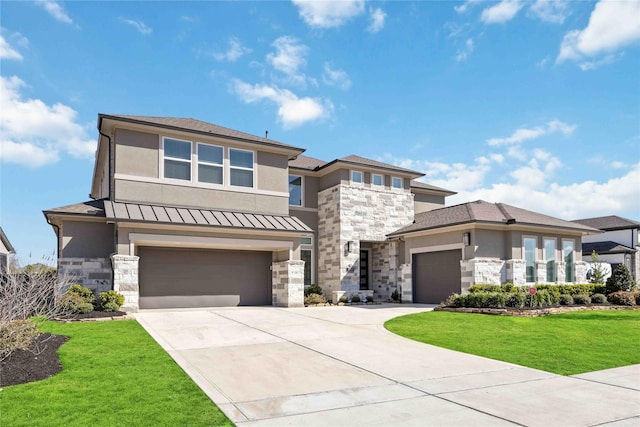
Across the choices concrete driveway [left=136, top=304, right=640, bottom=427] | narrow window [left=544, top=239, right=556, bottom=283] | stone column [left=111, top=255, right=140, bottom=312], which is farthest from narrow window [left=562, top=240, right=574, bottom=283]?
stone column [left=111, top=255, right=140, bottom=312]

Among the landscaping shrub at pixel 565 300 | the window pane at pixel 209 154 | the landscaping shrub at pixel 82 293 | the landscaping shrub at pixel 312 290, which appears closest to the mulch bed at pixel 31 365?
the landscaping shrub at pixel 82 293

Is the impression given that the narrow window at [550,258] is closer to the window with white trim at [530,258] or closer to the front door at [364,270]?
the window with white trim at [530,258]

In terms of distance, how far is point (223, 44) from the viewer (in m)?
13.3

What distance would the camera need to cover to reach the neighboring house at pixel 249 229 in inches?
635

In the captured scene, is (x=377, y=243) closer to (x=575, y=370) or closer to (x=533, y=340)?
(x=533, y=340)

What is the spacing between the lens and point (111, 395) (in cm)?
558

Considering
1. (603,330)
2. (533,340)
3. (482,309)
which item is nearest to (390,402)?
(533,340)

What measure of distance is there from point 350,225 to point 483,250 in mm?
6065

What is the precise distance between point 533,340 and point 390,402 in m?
5.95

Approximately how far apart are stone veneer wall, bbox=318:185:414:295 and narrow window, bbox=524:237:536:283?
18.9 feet

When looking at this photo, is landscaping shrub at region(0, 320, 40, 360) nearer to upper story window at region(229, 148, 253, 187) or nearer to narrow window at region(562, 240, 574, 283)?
upper story window at region(229, 148, 253, 187)

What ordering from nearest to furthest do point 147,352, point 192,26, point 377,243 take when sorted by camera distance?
point 147,352 < point 192,26 < point 377,243

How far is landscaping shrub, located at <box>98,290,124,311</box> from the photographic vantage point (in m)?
13.6

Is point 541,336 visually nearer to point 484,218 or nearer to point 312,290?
point 484,218
